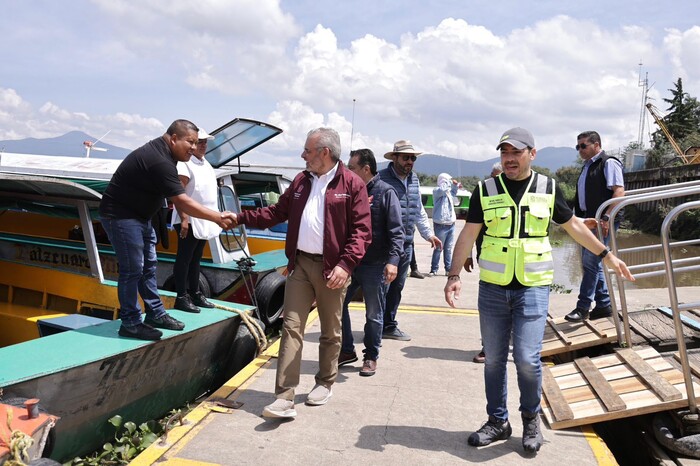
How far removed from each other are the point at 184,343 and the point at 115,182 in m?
1.43

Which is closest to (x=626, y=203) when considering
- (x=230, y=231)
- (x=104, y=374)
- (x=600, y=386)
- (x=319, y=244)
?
(x=600, y=386)

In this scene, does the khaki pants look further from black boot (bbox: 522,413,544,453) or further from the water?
the water

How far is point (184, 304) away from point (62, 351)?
1.41 m

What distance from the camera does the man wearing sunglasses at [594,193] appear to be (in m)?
5.60

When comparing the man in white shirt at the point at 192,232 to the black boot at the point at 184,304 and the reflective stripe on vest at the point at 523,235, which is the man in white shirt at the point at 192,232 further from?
the reflective stripe on vest at the point at 523,235

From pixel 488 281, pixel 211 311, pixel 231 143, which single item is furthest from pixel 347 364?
pixel 231 143

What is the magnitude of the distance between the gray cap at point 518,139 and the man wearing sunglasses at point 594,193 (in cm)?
271

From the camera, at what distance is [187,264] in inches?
199

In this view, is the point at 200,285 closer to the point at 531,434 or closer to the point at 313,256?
the point at 313,256

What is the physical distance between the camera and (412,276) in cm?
1021

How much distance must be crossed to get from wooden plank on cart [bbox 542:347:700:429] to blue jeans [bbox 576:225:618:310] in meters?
1.08

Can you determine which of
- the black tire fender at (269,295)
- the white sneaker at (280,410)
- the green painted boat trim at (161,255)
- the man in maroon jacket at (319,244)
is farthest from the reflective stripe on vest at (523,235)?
the green painted boat trim at (161,255)

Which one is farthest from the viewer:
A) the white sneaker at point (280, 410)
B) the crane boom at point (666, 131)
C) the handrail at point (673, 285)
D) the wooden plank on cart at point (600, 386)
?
the crane boom at point (666, 131)

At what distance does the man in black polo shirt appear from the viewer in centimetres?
386
